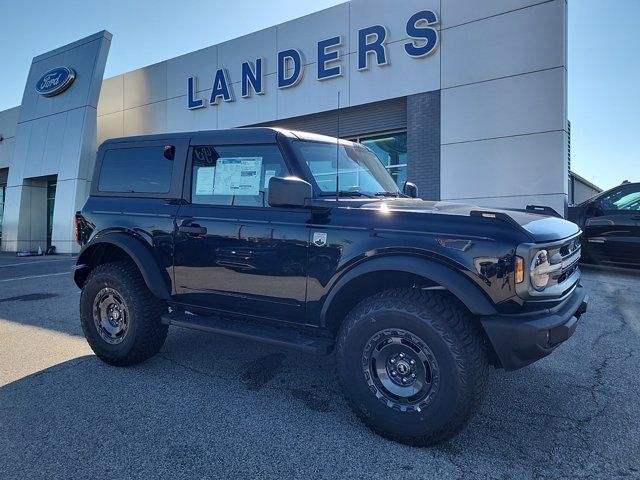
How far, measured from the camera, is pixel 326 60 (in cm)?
1166

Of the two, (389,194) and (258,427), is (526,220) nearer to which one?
(389,194)

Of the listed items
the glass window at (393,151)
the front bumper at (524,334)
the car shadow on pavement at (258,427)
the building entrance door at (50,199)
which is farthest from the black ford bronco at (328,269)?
the building entrance door at (50,199)

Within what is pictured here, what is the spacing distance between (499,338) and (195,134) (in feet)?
9.37

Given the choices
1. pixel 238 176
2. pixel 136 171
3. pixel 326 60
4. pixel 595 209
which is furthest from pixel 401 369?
pixel 326 60

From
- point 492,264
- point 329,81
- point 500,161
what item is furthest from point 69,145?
point 492,264

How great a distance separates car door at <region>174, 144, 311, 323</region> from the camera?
118 inches

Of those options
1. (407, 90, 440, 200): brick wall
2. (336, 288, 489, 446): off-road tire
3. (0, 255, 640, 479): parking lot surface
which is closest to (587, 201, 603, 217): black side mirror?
(407, 90, 440, 200): brick wall

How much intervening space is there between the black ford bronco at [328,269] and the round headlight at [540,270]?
0.02 meters

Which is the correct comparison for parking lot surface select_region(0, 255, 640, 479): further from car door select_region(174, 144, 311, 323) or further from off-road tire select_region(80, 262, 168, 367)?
car door select_region(174, 144, 311, 323)

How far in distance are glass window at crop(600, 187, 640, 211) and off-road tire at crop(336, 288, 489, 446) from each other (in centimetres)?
720

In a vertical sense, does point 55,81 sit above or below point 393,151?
above

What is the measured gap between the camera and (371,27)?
10.9 meters

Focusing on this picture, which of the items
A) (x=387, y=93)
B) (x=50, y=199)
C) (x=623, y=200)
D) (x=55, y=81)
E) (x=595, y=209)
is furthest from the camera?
(x=50, y=199)

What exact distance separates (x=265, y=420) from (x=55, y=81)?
18.9 metres
